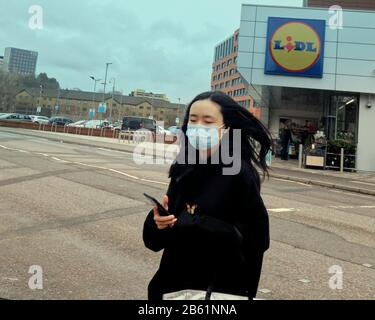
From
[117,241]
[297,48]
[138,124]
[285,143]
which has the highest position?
[297,48]

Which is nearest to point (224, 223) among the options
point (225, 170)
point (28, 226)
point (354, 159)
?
point (225, 170)

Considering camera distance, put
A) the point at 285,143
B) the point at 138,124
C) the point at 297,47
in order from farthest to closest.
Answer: the point at 138,124 < the point at 285,143 < the point at 297,47

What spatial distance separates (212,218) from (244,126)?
52 cm

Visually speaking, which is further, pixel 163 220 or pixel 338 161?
pixel 338 161

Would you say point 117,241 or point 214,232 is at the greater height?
point 214,232

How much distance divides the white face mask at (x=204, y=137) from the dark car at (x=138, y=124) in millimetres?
36226

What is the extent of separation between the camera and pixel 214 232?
1853 mm

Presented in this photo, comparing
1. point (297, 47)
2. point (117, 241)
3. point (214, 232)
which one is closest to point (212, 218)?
point (214, 232)

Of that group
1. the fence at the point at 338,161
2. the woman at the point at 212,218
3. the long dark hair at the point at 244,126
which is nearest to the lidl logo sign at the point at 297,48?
the fence at the point at 338,161

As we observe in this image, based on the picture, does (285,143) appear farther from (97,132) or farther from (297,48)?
(97,132)

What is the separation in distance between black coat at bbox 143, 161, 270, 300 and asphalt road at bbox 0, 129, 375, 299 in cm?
224

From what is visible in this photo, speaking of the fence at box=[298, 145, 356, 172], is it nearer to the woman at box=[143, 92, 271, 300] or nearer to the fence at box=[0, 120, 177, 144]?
the fence at box=[0, 120, 177, 144]

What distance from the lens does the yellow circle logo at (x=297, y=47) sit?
23.4m

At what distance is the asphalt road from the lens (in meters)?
4.39
